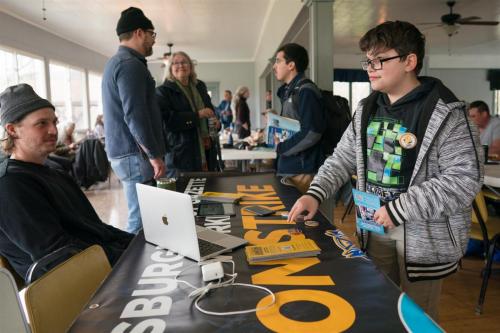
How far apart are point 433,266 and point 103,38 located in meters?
9.28

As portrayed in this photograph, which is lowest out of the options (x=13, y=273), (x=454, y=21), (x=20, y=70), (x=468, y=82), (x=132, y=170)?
(x=13, y=273)

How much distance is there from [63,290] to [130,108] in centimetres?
142

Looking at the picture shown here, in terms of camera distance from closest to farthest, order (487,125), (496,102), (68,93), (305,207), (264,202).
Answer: (305,207) → (264,202) → (487,125) → (68,93) → (496,102)

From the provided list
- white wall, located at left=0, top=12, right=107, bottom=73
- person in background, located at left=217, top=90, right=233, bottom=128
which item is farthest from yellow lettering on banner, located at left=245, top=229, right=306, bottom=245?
white wall, located at left=0, top=12, right=107, bottom=73

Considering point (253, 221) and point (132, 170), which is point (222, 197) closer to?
point (253, 221)

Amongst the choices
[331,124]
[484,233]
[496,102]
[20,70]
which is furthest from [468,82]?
[20,70]

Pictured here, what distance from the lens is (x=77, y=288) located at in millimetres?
1074

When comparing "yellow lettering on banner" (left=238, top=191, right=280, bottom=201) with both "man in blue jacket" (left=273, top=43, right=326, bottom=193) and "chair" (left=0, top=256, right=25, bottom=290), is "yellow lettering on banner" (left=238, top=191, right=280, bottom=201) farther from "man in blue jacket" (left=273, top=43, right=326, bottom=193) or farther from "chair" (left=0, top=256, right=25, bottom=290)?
"chair" (left=0, top=256, right=25, bottom=290)

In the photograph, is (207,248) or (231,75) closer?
(207,248)

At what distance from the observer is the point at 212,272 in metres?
0.96

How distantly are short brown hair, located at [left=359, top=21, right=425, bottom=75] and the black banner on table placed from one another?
0.64 meters

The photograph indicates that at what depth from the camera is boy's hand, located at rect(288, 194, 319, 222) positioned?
137 centimetres

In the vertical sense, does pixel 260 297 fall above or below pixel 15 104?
below

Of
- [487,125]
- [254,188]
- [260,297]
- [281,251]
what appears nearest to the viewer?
[260,297]
